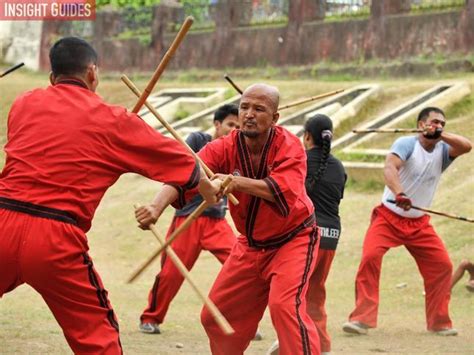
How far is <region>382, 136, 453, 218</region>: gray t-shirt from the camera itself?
10383 mm

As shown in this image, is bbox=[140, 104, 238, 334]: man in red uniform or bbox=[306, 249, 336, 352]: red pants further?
bbox=[140, 104, 238, 334]: man in red uniform

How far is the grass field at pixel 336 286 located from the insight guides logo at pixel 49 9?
10969 mm

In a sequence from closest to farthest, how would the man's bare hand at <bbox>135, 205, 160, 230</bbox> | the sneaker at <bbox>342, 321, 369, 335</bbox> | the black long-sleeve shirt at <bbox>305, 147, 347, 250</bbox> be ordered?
the man's bare hand at <bbox>135, 205, 160, 230</bbox>, the black long-sleeve shirt at <bbox>305, 147, 347, 250</bbox>, the sneaker at <bbox>342, 321, 369, 335</bbox>

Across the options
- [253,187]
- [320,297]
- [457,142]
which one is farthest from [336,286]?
[253,187]

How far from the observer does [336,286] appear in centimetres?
1328

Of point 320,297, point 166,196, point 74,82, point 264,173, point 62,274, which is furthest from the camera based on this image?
point 320,297

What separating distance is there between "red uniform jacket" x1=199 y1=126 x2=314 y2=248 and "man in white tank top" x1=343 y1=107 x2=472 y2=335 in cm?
317

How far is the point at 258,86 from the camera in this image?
7199 mm

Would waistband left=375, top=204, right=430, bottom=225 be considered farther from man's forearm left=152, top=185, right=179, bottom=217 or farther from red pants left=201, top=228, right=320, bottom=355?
man's forearm left=152, top=185, right=179, bottom=217

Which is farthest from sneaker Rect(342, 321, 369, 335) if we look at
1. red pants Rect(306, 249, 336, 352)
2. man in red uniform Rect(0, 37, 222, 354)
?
man in red uniform Rect(0, 37, 222, 354)

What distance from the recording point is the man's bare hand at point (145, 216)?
6344 mm

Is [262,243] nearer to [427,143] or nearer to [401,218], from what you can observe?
[401,218]

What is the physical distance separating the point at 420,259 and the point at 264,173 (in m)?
3.74

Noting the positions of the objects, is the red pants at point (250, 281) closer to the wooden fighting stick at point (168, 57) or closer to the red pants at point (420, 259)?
the wooden fighting stick at point (168, 57)
